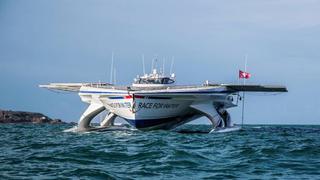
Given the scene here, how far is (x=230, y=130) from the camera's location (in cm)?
5275

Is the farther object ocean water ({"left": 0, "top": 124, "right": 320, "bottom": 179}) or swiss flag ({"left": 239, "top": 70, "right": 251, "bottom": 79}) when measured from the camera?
swiss flag ({"left": 239, "top": 70, "right": 251, "bottom": 79})

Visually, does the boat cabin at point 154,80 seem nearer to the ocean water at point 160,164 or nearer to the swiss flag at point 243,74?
the swiss flag at point 243,74

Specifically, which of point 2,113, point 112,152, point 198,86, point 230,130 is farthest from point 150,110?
point 2,113

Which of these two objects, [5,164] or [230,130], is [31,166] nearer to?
[5,164]

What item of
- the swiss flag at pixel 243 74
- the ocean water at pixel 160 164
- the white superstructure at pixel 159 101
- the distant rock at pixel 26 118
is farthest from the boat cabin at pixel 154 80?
the distant rock at pixel 26 118

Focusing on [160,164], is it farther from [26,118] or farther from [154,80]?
[26,118]

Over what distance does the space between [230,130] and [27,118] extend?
449 ft

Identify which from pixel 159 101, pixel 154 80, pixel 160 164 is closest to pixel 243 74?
pixel 154 80

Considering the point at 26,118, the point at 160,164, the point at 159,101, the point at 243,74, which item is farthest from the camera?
the point at 26,118

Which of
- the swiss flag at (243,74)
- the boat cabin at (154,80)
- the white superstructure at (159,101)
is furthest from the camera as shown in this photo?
the swiss flag at (243,74)

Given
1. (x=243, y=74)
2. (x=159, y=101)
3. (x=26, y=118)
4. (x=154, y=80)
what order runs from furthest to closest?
(x=26, y=118), (x=243, y=74), (x=154, y=80), (x=159, y=101)

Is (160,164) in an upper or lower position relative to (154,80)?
lower

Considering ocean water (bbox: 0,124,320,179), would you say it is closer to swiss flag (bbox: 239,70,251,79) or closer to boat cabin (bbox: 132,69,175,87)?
boat cabin (bbox: 132,69,175,87)

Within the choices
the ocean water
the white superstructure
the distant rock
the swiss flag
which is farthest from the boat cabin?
the distant rock
